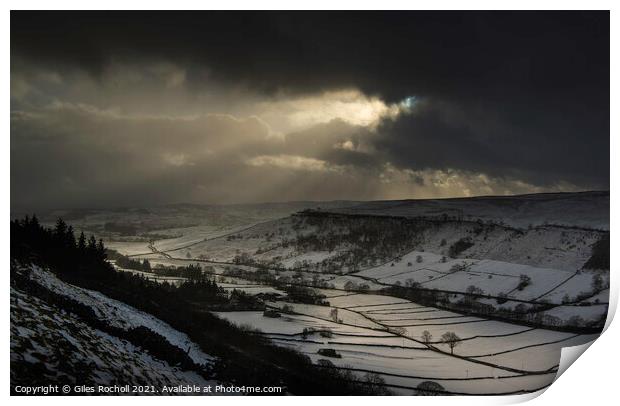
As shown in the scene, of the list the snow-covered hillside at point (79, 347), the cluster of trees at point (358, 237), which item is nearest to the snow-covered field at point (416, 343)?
the cluster of trees at point (358, 237)

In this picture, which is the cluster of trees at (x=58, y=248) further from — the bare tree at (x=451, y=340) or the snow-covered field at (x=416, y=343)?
the bare tree at (x=451, y=340)

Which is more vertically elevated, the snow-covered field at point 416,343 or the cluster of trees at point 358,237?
the cluster of trees at point 358,237

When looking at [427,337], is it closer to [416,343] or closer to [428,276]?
[416,343]

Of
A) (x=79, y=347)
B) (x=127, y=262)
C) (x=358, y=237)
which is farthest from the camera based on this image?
(x=358, y=237)

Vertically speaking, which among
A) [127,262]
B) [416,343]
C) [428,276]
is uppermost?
[127,262]

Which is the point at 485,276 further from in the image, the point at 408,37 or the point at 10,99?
the point at 10,99

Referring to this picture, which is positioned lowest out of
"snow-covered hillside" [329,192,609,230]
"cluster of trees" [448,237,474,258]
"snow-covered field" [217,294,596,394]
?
"snow-covered field" [217,294,596,394]

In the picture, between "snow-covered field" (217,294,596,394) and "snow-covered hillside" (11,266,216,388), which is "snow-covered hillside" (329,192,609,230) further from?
"snow-covered hillside" (11,266,216,388)

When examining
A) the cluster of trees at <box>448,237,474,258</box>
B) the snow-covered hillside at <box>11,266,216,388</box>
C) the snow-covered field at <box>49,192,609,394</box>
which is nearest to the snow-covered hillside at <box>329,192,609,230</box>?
the snow-covered field at <box>49,192,609,394</box>

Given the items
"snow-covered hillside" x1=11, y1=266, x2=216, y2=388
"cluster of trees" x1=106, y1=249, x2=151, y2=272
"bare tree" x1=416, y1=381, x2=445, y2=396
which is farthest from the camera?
"cluster of trees" x1=106, y1=249, x2=151, y2=272

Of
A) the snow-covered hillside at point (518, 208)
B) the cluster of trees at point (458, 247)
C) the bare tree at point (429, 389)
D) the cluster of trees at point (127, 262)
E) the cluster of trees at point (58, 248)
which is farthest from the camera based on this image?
the cluster of trees at point (458, 247)

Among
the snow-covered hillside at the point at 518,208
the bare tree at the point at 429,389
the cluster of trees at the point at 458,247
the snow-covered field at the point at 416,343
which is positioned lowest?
the bare tree at the point at 429,389

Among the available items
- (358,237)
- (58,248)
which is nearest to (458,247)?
(358,237)
